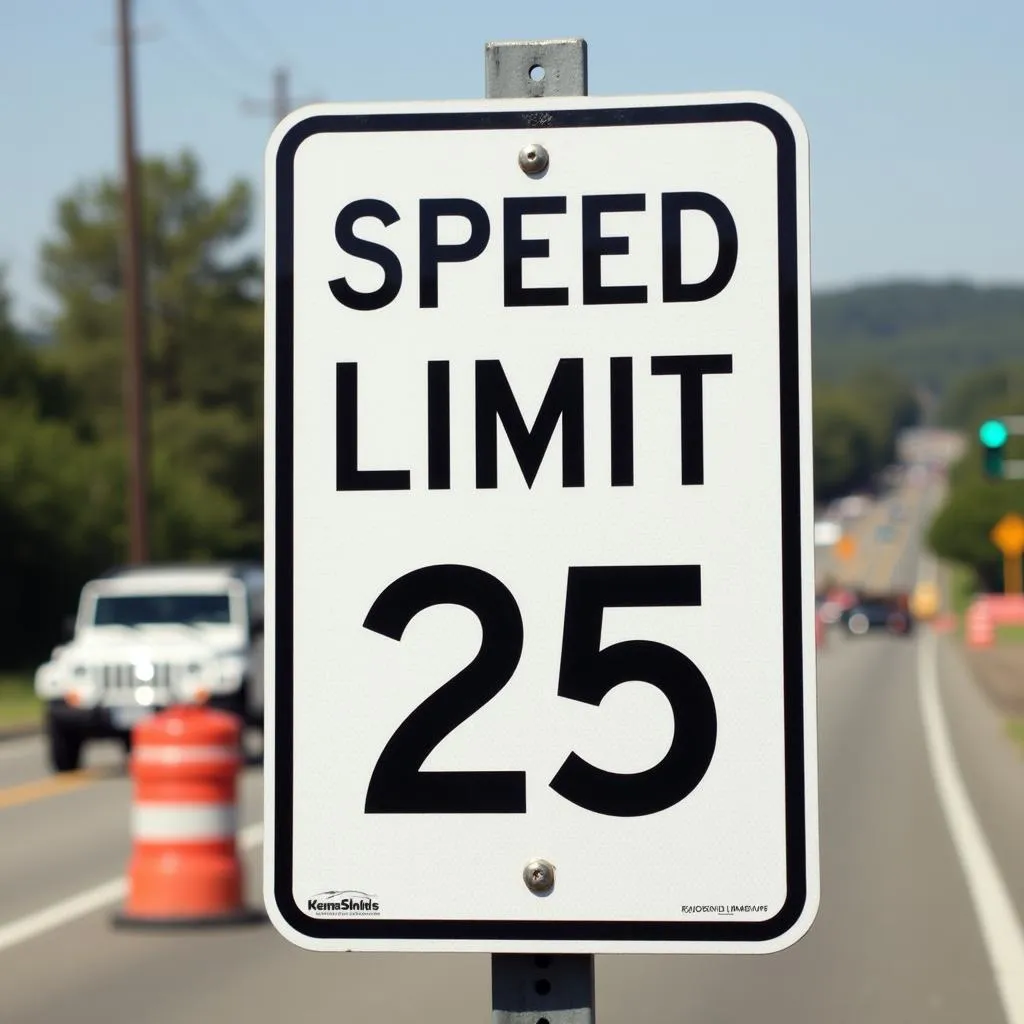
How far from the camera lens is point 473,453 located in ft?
8.93

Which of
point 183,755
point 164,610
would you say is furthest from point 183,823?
point 164,610

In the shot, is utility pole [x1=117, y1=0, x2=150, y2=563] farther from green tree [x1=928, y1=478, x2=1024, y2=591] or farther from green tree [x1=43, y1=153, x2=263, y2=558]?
green tree [x1=928, y1=478, x2=1024, y2=591]

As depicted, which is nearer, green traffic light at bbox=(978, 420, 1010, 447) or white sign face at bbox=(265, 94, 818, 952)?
white sign face at bbox=(265, 94, 818, 952)

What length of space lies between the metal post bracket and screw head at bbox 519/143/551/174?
0.29 feet

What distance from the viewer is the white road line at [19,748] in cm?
Result: 2428

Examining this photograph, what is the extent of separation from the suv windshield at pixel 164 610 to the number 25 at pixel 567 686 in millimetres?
19161

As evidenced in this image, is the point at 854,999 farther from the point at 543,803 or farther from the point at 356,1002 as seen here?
the point at 543,803

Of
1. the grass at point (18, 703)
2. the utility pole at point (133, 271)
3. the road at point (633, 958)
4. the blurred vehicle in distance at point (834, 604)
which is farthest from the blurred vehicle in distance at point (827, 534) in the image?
the road at point (633, 958)

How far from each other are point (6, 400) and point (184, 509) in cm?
632

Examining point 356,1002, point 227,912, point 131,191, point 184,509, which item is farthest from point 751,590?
point 184,509

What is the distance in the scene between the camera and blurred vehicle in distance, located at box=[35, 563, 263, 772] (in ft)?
67.7

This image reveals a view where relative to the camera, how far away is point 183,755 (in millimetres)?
11656

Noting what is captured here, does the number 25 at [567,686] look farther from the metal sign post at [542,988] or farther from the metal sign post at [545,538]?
the metal sign post at [542,988]

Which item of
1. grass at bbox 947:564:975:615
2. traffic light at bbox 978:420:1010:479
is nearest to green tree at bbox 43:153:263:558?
traffic light at bbox 978:420:1010:479
